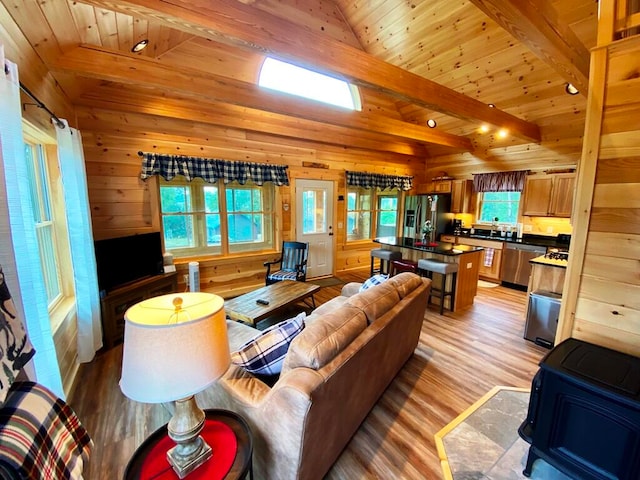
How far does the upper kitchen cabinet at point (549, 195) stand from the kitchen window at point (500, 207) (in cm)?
27

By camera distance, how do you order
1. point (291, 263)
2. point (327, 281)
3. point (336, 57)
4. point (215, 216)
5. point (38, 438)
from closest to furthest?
point (38, 438)
point (336, 57)
point (215, 216)
point (291, 263)
point (327, 281)

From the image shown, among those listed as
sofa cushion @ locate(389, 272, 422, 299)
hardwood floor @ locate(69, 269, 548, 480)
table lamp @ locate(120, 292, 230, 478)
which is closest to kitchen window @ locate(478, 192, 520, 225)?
hardwood floor @ locate(69, 269, 548, 480)

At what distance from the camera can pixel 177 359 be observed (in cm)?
91

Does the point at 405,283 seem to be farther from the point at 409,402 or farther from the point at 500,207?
the point at 500,207

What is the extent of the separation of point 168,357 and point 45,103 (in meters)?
2.76

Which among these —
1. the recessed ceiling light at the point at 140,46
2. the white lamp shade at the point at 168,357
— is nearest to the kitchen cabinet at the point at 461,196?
the recessed ceiling light at the point at 140,46

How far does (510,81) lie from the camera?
4129 millimetres

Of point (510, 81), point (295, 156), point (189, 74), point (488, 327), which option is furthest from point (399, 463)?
point (510, 81)

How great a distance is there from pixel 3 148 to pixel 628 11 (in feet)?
10.4

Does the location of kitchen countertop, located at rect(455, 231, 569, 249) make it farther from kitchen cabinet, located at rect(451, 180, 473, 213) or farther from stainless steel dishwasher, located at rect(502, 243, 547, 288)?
kitchen cabinet, located at rect(451, 180, 473, 213)

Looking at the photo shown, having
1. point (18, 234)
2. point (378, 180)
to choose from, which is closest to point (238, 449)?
point (18, 234)

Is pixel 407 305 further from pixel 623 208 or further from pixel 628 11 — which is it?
pixel 628 11

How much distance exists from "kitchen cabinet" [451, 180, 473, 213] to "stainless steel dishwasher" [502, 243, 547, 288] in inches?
53.8

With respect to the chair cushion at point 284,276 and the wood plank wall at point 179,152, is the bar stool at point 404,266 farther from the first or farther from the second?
the wood plank wall at point 179,152
